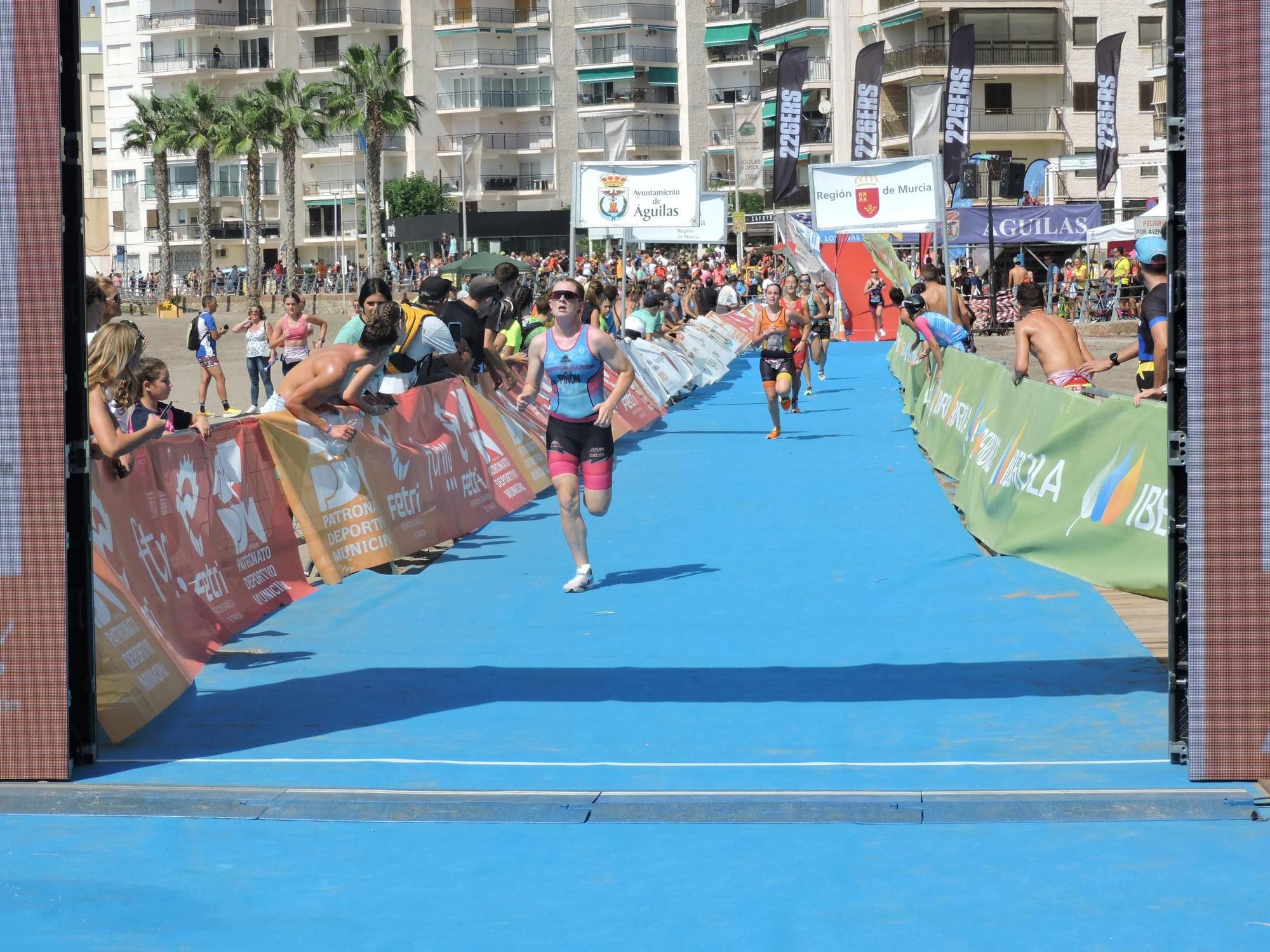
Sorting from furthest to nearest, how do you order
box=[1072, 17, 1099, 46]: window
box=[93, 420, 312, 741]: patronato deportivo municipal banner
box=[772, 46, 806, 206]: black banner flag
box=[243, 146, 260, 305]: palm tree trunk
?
box=[243, 146, 260, 305]: palm tree trunk, box=[1072, 17, 1099, 46]: window, box=[772, 46, 806, 206]: black banner flag, box=[93, 420, 312, 741]: patronato deportivo municipal banner

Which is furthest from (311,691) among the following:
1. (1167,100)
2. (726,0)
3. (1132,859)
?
(726,0)

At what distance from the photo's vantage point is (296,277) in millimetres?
74938

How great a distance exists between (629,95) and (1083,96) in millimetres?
30247

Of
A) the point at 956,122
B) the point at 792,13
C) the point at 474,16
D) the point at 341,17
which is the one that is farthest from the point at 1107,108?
the point at 341,17

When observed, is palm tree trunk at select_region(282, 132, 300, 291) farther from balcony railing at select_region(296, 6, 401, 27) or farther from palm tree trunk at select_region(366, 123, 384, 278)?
balcony railing at select_region(296, 6, 401, 27)

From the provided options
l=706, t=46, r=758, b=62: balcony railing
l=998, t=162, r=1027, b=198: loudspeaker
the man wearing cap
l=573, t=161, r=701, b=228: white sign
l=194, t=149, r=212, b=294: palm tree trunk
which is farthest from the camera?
l=706, t=46, r=758, b=62: balcony railing

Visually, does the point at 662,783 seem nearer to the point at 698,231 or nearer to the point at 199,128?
the point at 698,231

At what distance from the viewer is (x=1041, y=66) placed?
7356 centimetres

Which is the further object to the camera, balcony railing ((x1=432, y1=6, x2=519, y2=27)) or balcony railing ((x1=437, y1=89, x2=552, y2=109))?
balcony railing ((x1=437, y1=89, x2=552, y2=109))

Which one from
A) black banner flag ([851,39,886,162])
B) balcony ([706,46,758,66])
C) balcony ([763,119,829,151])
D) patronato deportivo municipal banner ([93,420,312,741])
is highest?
balcony ([706,46,758,66])

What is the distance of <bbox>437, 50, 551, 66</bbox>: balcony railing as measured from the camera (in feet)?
315

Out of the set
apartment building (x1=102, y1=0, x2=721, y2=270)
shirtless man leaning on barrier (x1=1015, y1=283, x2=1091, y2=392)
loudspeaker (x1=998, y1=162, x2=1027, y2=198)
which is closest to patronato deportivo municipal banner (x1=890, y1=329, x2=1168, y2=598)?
shirtless man leaning on barrier (x1=1015, y1=283, x2=1091, y2=392)

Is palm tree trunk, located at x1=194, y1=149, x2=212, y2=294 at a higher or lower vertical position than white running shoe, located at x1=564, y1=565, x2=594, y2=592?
higher

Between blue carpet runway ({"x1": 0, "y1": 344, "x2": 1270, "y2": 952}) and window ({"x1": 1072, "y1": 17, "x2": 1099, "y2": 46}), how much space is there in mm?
69313
